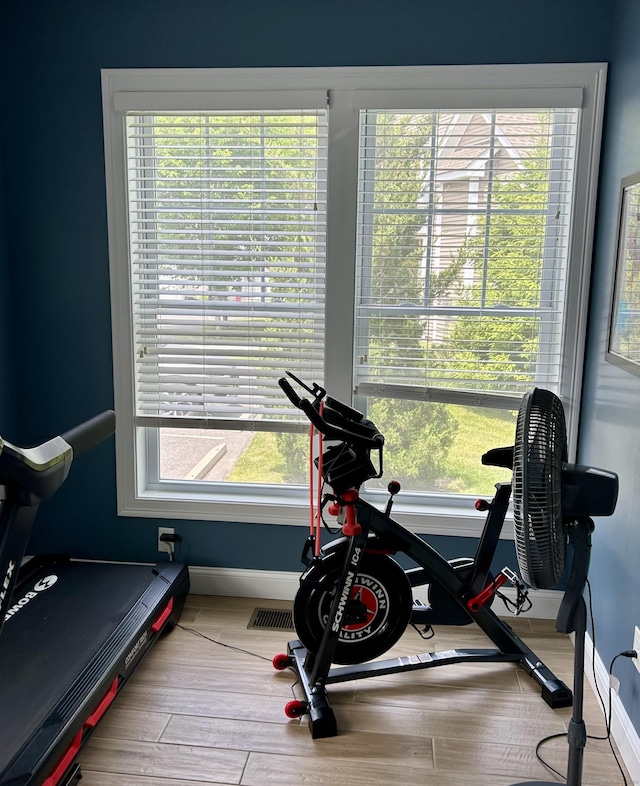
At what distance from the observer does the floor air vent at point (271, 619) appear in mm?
3023

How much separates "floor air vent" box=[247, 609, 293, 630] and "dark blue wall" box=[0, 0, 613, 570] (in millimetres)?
212

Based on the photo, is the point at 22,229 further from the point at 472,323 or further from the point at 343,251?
→ the point at 472,323

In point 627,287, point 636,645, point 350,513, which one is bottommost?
point 636,645

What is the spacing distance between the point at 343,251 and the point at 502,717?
1.90 m

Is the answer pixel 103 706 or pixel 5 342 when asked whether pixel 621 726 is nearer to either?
pixel 103 706

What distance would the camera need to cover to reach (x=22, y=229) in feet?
10.3

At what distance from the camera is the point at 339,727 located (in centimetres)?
238

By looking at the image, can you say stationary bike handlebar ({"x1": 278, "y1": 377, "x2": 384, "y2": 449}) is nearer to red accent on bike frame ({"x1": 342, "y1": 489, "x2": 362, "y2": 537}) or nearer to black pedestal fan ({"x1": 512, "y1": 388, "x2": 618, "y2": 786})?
red accent on bike frame ({"x1": 342, "y1": 489, "x2": 362, "y2": 537})

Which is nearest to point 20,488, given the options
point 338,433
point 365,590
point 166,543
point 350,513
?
point 338,433

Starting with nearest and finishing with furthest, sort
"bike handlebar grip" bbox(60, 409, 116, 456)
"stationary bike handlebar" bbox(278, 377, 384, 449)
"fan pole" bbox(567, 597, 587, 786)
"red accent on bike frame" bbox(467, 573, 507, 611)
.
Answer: "bike handlebar grip" bbox(60, 409, 116, 456)
"fan pole" bbox(567, 597, 587, 786)
"stationary bike handlebar" bbox(278, 377, 384, 449)
"red accent on bike frame" bbox(467, 573, 507, 611)

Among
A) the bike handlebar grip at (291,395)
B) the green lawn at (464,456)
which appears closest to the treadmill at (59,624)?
the green lawn at (464,456)

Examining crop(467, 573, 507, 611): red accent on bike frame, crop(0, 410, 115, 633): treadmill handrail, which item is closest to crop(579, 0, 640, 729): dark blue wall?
crop(467, 573, 507, 611): red accent on bike frame

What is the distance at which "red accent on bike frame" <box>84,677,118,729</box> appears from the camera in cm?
220

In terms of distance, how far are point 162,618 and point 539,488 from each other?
184cm
